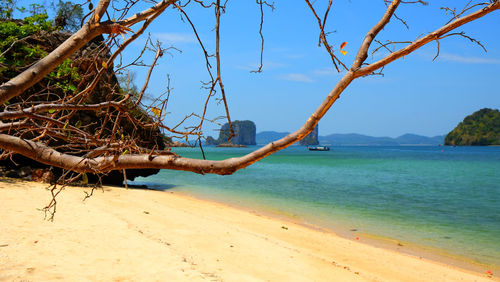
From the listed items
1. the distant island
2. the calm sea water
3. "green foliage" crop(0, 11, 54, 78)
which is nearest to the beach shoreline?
the calm sea water

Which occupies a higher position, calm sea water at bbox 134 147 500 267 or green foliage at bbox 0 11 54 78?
green foliage at bbox 0 11 54 78

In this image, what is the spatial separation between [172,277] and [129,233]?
2.14 meters

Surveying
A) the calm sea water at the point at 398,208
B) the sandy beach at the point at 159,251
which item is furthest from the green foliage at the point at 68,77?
the calm sea water at the point at 398,208

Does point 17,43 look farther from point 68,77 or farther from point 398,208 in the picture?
point 398,208

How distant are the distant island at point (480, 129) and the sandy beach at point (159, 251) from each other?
145949mm

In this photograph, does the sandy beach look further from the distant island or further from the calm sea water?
the distant island

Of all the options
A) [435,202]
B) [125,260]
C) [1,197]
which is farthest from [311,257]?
[435,202]

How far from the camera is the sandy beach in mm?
4374

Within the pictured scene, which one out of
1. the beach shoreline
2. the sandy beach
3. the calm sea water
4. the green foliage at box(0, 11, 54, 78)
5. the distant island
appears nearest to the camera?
the sandy beach

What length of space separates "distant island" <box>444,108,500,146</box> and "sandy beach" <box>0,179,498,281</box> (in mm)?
145949

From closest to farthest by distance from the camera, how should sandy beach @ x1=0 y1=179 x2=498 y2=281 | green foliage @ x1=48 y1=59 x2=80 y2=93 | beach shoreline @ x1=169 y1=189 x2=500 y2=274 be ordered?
green foliage @ x1=48 y1=59 x2=80 y2=93 → sandy beach @ x1=0 y1=179 x2=498 y2=281 → beach shoreline @ x1=169 y1=189 x2=500 y2=274

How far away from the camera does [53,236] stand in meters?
5.36

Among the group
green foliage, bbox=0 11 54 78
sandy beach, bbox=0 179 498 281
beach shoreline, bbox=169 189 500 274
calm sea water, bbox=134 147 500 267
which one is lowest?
calm sea water, bbox=134 147 500 267

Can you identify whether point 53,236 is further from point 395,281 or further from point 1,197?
point 395,281
